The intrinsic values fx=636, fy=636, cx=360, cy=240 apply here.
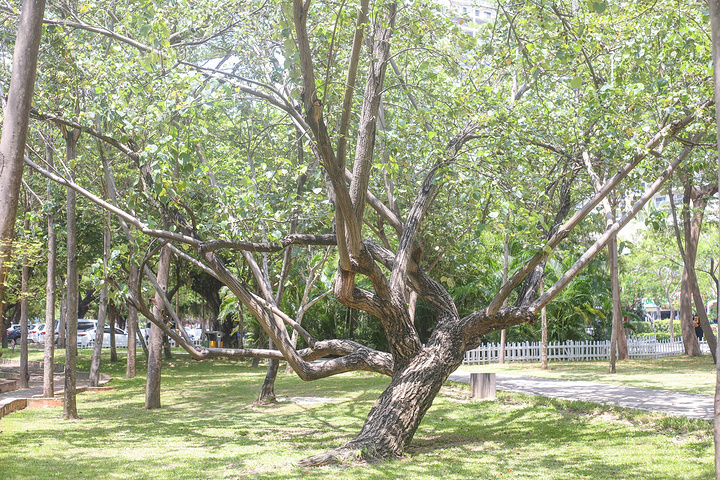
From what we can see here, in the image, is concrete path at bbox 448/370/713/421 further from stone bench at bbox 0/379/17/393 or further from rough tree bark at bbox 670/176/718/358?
stone bench at bbox 0/379/17/393

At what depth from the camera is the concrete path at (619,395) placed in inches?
402

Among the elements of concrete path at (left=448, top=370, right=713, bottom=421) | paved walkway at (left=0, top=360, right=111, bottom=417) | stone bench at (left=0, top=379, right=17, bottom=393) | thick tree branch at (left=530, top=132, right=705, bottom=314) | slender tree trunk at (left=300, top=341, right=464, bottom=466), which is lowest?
paved walkway at (left=0, top=360, right=111, bottom=417)

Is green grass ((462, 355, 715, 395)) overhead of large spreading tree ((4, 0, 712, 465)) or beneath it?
beneath

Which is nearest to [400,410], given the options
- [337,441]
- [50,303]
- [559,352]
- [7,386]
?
[337,441]

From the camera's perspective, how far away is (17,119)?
571 cm

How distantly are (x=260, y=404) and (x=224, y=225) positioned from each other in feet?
23.8

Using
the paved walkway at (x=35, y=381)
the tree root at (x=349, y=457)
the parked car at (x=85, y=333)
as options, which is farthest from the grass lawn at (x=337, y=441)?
the parked car at (x=85, y=333)

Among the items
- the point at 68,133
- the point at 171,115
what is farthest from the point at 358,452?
the point at 68,133

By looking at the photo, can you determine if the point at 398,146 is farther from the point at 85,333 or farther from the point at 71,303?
the point at 85,333

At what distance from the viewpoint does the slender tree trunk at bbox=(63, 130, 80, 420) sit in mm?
11359

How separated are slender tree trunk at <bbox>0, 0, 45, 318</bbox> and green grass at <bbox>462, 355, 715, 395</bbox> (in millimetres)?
12442

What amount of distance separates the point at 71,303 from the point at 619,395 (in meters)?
10.3

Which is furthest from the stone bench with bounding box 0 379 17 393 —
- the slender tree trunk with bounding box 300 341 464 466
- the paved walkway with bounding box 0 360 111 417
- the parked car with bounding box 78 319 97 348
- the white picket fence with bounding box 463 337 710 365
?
the parked car with bounding box 78 319 97 348

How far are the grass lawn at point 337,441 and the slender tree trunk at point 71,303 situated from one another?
1.44 feet
